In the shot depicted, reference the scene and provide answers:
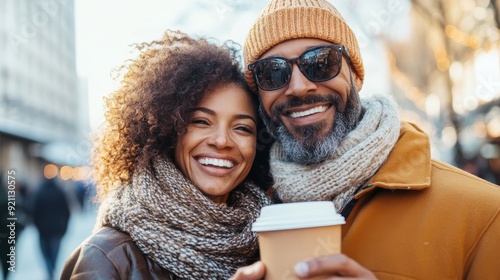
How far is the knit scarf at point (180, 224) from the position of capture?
247 centimetres

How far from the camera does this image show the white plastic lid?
1.63m

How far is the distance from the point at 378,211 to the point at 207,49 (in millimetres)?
1553

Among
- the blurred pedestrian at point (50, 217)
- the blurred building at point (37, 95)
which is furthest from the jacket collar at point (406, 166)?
the blurred building at point (37, 95)

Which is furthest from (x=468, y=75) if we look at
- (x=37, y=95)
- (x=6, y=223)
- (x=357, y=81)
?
(x=37, y=95)

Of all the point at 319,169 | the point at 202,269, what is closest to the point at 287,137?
the point at 319,169

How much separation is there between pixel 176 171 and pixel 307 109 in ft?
2.76

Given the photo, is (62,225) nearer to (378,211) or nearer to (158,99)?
(158,99)

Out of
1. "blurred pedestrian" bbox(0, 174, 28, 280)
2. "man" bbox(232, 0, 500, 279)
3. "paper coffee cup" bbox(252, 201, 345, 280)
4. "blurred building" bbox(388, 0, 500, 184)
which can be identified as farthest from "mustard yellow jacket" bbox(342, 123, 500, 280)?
"blurred building" bbox(388, 0, 500, 184)

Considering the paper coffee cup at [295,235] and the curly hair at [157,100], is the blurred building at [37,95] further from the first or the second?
the paper coffee cup at [295,235]

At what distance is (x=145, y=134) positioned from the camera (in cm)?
295

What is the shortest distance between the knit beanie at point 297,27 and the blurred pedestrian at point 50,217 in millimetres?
6697

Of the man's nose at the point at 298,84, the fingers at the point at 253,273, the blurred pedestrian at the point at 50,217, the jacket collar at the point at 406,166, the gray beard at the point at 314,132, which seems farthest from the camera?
the blurred pedestrian at the point at 50,217

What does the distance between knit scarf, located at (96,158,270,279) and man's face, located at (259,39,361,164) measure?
50cm

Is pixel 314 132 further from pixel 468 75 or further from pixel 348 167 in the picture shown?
pixel 468 75
